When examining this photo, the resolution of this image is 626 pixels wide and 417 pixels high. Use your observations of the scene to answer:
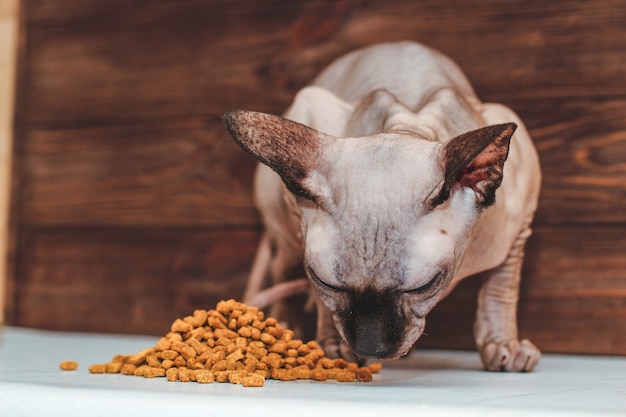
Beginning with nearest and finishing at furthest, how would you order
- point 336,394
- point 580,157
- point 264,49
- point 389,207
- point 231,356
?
point 336,394, point 389,207, point 231,356, point 580,157, point 264,49

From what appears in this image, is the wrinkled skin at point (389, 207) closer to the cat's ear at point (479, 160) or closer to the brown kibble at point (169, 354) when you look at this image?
the cat's ear at point (479, 160)

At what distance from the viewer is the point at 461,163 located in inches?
45.2

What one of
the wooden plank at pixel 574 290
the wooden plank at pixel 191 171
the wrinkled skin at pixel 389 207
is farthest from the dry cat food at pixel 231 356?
the wooden plank at pixel 191 171

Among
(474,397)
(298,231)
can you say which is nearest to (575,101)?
(298,231)

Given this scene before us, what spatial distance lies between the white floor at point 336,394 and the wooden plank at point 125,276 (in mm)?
531

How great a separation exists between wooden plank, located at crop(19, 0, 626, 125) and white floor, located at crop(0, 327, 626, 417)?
2.06ft

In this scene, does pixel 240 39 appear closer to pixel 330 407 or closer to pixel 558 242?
pixel 558 242

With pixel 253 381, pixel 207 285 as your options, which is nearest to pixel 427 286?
pixel 253 381

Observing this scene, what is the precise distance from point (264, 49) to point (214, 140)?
9.2 inches

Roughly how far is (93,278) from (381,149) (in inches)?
44.6

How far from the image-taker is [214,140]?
2070 millimetres

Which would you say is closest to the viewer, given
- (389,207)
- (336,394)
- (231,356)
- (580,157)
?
(336,394)

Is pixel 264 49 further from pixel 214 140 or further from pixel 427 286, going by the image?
pixel 427 286

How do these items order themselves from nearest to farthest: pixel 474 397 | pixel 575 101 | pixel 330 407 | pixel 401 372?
pixel 330 407 < pixel 474 397 < pixel 401 372 < pixel 575 101
